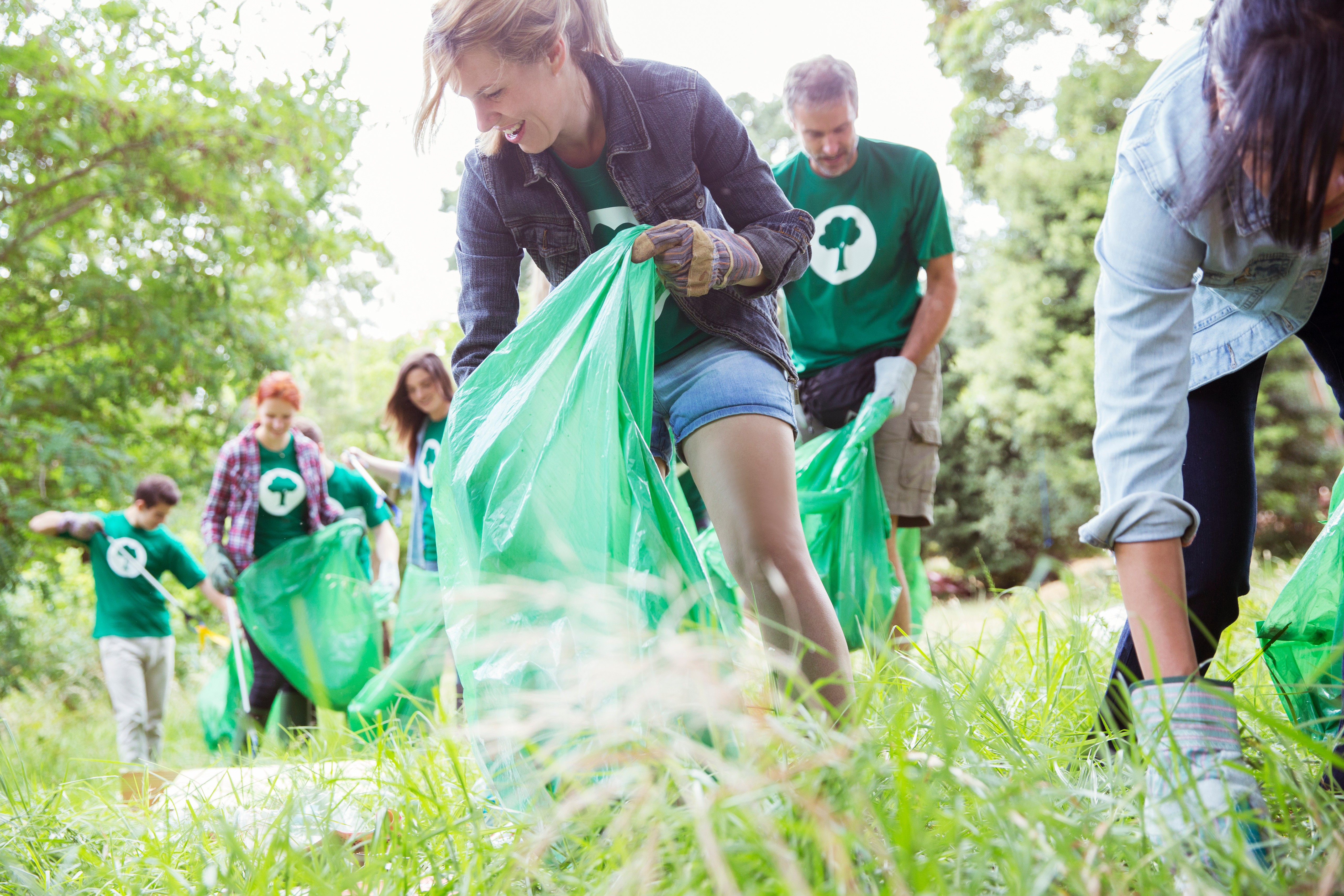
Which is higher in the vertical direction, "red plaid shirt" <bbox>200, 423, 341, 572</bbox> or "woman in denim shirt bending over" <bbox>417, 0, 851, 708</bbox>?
"woman in denim shirt bending over" <bbox>417, 0, 851, 708</bbox>

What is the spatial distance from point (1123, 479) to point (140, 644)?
4.13 metres

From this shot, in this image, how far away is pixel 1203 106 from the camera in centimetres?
96

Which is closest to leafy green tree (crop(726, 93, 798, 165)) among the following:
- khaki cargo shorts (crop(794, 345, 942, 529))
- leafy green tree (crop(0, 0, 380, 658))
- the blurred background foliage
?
the blurred background foliage

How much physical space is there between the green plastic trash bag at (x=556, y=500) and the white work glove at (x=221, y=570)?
230 cm

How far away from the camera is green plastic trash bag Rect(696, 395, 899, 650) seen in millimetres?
2342

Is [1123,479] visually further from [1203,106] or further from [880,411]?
[880,411]

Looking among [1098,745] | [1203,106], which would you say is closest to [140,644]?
[1098,745]

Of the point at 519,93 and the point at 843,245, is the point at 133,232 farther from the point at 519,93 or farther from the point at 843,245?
the point at 519,93

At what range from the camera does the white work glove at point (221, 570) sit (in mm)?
3328

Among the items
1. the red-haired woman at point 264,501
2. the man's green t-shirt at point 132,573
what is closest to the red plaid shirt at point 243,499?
the red-haired woman at point 264,501

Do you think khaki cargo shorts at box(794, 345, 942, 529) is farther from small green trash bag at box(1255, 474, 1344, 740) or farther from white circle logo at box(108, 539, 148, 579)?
white circle logo at box(108, 539, 148, 579)

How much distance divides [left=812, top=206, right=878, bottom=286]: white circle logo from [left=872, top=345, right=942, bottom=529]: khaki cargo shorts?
349 mm

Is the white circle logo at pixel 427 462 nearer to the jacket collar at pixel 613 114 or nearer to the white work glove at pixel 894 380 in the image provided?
the white work glove at pixel 894 380

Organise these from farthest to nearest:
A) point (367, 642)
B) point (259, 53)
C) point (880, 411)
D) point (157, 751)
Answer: point (259, 53), point (157, 751), point (367, 642), point (880, 411)
